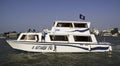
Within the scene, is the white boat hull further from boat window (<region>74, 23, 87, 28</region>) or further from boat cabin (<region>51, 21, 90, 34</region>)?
boat window (<region>74, 23, 87, 28</region>)

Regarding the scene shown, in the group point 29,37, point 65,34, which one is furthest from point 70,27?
point 29,37

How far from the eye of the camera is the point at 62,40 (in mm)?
27359

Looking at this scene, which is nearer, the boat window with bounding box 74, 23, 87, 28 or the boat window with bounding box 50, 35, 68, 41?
the boat window with bounding box 50, 35, 68, 41

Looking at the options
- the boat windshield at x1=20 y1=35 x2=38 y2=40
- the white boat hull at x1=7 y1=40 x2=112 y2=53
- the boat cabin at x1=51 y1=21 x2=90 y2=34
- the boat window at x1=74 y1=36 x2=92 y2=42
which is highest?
the boat cabin at x1=51 y1=21 x2=90 y2=34

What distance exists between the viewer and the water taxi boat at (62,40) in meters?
26.1

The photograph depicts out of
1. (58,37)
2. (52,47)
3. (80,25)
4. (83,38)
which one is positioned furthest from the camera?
(80,25)

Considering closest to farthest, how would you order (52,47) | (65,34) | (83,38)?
(52,47) < (65,34) < (83,38)

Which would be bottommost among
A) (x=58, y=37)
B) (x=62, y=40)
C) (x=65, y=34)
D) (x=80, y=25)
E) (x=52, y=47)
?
(x=52, y=47)

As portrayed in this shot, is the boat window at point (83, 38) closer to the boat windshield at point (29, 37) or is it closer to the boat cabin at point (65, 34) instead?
the boat cabin at point (65, 34)

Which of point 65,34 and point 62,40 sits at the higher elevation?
point 65,34

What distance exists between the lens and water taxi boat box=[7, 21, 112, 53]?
2614cm

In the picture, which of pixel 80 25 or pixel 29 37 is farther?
pixel 80 25

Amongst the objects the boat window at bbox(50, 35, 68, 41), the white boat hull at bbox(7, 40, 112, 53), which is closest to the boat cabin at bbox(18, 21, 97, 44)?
the boat window at bbox(50, 35, 68, 41)

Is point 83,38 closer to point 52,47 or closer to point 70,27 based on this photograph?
point 70,27
